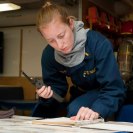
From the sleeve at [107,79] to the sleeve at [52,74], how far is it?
229mm

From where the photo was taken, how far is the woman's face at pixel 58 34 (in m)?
1.17

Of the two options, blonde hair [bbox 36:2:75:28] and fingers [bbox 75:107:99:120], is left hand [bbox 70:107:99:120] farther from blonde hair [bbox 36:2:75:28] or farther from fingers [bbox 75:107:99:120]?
blonde hair [bbox 36:2:75:28]

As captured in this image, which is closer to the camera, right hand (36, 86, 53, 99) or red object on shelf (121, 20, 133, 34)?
right hand (36, 86, 53, 99)

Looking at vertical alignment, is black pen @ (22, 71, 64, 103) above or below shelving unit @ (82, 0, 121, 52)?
below

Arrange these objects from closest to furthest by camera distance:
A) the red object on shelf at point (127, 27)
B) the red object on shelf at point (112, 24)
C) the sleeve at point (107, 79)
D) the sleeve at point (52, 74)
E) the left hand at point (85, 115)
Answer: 1. the left hand at point (85, 115)
2. the sleeve at point (107, 79)
3. the sleeve at point (52, 74)
4. the red object on shelf at point (112, 24)
5. the red object on shelf at point (127, 27)

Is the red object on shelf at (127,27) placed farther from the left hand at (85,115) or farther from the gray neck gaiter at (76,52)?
the left hand at (85,115)

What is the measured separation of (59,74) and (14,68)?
8.30 ft

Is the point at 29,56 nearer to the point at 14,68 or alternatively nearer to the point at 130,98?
the point at 14,68

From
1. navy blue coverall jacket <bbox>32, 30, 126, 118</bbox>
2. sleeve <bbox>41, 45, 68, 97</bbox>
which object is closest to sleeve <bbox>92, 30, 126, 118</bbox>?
navy blue coverall jacket <bbox>32, 30, 126, 118</bbox>

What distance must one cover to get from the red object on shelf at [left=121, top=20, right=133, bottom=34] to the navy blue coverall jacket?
2.44 m

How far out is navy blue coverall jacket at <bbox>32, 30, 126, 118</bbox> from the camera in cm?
117

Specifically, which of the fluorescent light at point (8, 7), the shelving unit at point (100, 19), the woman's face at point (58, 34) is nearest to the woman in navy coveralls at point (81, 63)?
the woman's face at point (58, 34)

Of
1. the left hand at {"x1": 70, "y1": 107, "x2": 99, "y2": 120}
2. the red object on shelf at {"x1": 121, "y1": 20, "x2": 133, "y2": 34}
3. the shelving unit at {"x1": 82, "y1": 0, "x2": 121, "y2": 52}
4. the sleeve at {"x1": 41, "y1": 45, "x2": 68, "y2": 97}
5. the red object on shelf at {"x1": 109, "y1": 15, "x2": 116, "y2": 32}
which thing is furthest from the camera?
the red object on shelf at {"x1": 121, "y1": 20, "x2": 133, "y2": 34}

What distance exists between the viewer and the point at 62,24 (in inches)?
47.1
